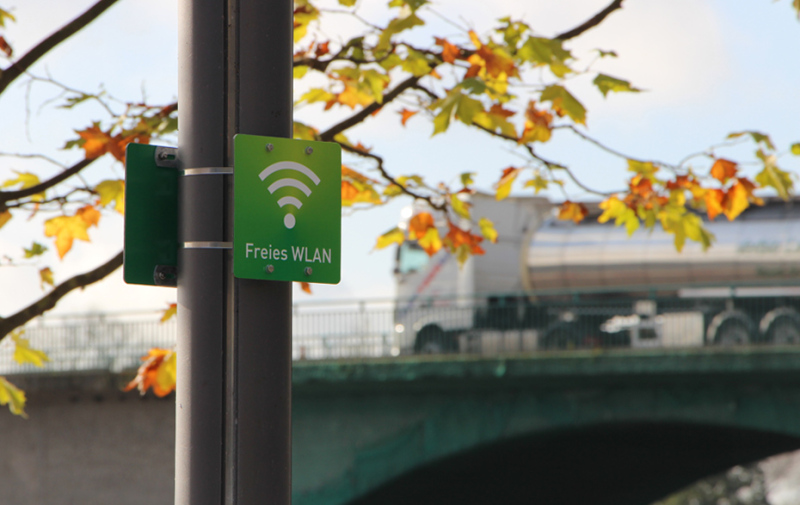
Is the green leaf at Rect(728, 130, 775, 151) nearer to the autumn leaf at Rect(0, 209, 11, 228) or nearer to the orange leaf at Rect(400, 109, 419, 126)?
the orange leaf at Rect(400, 109, 419, 126)

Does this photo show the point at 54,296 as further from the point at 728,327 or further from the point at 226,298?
the point at 728,327

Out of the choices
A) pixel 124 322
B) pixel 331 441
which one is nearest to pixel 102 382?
pixel 124 322

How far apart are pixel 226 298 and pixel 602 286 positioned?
77.6 ft

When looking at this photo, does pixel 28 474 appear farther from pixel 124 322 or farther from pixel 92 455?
pixel 124 322

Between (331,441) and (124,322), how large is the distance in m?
4.44

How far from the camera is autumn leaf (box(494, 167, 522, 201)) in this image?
640 cm

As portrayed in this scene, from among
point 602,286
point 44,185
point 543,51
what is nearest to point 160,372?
point 44,185

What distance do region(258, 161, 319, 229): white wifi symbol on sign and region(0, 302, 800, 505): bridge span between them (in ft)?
49.9

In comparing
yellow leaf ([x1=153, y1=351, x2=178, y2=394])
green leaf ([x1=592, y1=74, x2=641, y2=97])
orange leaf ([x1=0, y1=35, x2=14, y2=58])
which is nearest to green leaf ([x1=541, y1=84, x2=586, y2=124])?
green leaf ([x1=592, y1=74, x2=641, y2=97])

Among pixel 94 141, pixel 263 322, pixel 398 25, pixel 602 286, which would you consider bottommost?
pixel 263 322

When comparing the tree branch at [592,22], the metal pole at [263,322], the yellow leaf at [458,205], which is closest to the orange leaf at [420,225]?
the yellow leaf at [458,205]

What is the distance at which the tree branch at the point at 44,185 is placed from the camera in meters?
5.45

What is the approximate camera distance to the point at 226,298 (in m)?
2.67

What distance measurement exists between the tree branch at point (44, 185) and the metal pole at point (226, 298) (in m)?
2.93
